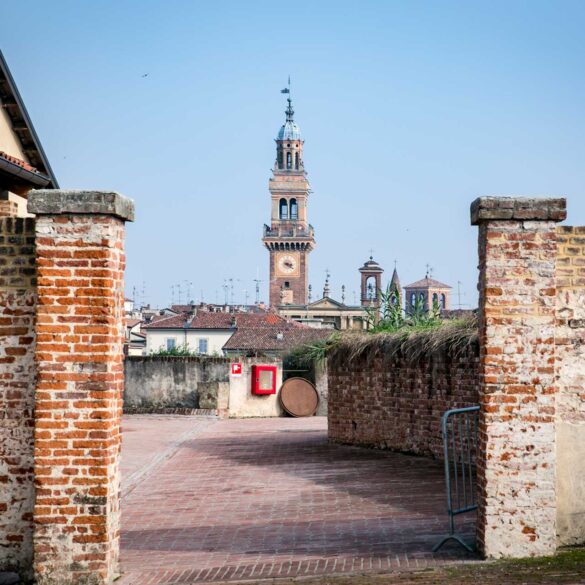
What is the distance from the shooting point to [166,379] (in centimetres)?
3142

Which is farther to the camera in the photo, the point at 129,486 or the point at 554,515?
the point at 129,486

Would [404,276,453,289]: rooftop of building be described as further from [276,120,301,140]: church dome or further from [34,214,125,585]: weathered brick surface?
[34,214,125,585]: weathered brick surface

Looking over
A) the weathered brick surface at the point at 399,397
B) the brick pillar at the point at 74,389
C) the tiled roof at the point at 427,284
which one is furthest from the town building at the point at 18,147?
the tiled roof at the point at 427,284

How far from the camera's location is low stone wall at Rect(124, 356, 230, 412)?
31297 mm

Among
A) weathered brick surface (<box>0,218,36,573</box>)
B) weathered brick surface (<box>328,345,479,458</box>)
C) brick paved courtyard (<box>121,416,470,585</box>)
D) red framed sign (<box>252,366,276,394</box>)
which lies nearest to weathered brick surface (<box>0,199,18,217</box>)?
brick paved courtyard (<box>121,416,470,585</box>)

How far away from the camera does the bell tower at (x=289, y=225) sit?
129125 millimetres

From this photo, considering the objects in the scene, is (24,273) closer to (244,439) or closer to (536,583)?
(536,583)

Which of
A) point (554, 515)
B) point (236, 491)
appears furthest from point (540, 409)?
point (236, 491)

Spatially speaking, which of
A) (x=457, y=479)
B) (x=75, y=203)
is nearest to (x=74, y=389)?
(x=75, y=203)

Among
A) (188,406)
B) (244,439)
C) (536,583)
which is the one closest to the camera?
(536,583)

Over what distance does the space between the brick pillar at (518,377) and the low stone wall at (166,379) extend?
23.9 metres

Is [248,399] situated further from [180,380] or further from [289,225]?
[289,225]

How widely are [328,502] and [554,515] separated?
4485 mm

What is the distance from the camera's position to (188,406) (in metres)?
31.4
